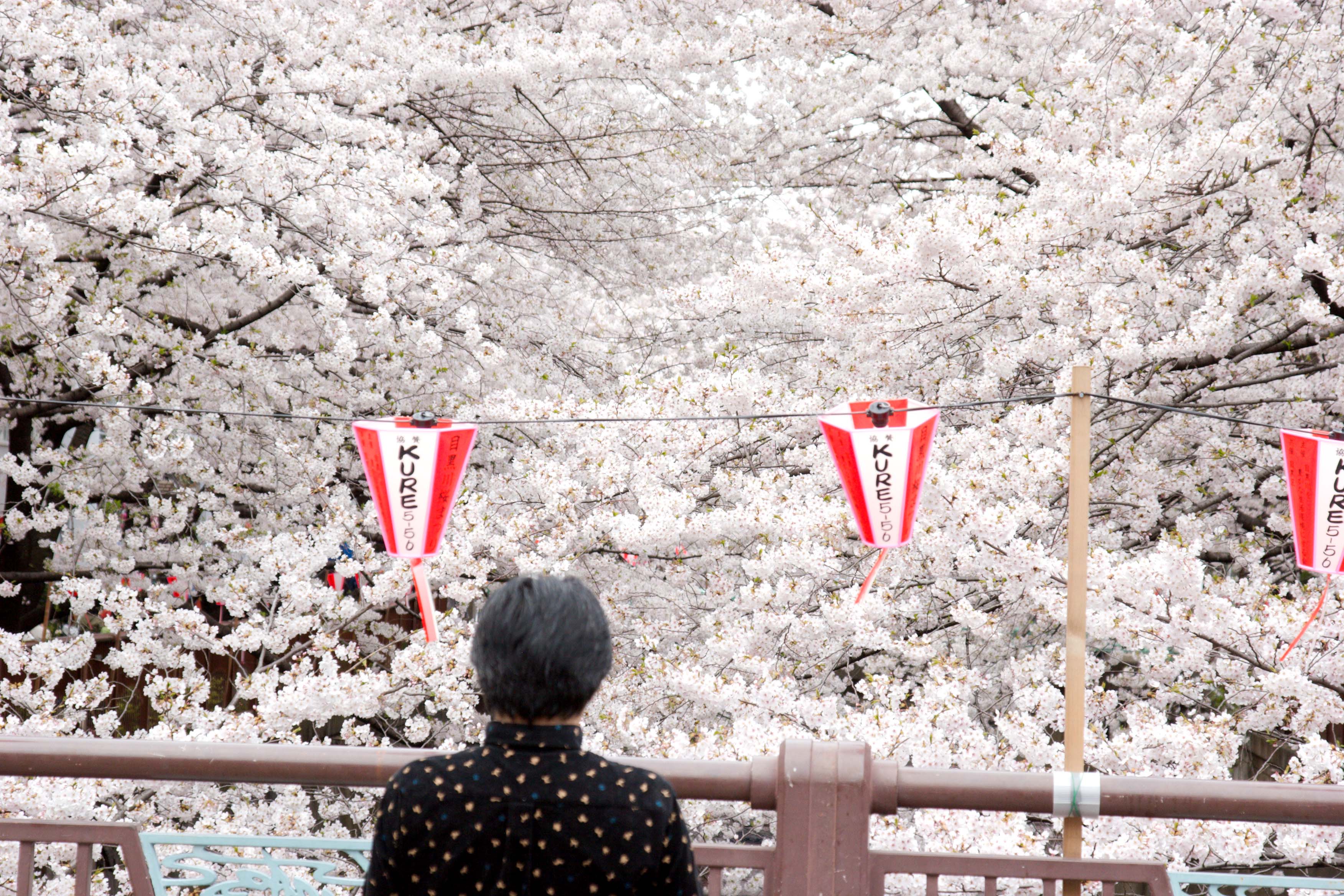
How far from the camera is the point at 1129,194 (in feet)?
15.4

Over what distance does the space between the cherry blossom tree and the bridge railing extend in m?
1.61

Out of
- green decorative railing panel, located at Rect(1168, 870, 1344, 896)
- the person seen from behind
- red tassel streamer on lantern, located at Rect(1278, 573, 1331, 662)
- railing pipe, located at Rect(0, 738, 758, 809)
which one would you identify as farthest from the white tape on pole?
red tassel streamer on lantern, located at Rect(1278, 573, 1331, 662)

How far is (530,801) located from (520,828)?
0.12 feet

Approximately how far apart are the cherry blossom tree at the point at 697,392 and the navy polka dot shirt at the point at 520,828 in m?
2.58

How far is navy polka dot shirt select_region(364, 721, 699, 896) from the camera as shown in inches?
51.6

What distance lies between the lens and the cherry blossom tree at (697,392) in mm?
4391

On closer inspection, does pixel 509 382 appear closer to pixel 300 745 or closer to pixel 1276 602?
pixel 1276 602

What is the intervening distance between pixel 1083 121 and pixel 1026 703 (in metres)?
2.97

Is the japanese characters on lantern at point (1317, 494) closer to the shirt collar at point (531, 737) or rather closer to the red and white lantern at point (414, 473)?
the red and white lantern at point (414, 473)

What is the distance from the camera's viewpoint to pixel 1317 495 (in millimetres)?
3547

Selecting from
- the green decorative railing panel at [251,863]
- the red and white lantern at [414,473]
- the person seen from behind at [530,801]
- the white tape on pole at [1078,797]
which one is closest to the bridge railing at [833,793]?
the white tape on pole at [1078,797]

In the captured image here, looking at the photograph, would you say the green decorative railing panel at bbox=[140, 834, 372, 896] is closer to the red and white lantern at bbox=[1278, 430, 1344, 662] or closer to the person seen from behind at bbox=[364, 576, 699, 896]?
the person seen from behind at bbox=[364, 576, 699, 896]

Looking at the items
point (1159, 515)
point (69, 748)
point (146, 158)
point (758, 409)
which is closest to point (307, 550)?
point (146, 158)

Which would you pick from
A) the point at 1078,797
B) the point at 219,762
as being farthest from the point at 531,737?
the point at 1078,797
